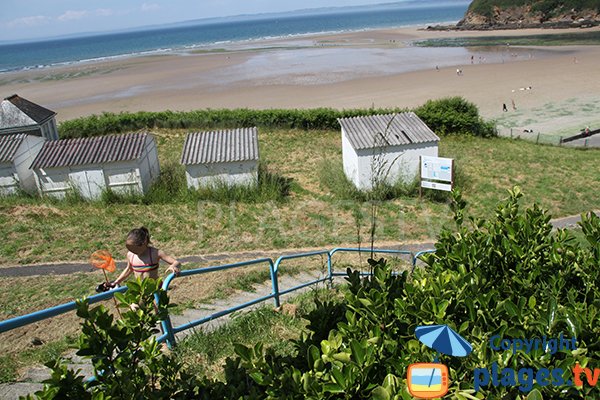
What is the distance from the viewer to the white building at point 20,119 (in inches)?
822

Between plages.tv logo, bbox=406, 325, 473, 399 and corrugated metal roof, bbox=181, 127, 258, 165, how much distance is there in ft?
47.9

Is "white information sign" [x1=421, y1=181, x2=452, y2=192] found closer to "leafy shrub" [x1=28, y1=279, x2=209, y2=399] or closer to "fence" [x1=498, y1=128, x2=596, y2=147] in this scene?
Answer: "fence" [x1=498, y1=128, x2=596, y2=147]

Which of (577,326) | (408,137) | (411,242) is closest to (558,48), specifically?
(408,137)

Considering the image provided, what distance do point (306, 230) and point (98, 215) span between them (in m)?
6.69

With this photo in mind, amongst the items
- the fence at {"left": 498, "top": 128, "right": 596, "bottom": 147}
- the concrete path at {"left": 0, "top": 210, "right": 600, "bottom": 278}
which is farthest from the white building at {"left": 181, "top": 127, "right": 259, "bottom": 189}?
the fence at {"left": 498, "top": 128, "right": 596, "bottom": 147}

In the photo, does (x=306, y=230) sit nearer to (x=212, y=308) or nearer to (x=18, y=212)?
(x=212, y=308)

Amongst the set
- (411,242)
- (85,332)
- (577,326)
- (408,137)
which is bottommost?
(411,242)

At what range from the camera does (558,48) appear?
60.0m

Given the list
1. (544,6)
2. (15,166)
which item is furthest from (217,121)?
(544,6)

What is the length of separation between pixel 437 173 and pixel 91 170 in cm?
1183

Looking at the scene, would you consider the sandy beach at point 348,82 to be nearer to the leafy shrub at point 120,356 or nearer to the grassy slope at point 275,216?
the grassy slope at point 275,216

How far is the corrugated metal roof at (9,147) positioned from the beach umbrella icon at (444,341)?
18000mm

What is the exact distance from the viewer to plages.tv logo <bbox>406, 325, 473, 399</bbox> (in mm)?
2602

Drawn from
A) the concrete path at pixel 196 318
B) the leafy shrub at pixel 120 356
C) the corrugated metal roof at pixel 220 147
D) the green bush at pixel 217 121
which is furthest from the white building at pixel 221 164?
the leafy shrub at pixel 120 356
